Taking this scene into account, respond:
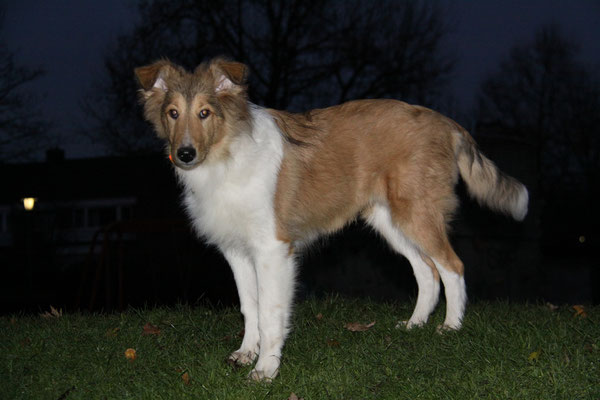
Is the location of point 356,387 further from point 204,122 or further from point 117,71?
point 117,71

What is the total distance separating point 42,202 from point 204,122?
24.4 meters

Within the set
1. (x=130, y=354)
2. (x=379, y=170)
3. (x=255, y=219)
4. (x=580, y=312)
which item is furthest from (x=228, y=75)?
(x=580, y=312)

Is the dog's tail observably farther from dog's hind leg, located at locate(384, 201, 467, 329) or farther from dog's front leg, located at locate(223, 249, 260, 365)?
dog's front leg, located at locate(223, 249, 260, 365)

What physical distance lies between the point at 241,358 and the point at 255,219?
3.66ft

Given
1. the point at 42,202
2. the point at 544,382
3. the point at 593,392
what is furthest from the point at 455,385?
the point at 42,202

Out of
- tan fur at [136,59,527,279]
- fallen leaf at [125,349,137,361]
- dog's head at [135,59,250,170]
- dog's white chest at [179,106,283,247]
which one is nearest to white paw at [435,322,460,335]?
tan fur at [136,59,527,279]

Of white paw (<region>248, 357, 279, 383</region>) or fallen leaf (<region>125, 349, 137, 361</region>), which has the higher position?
white paw (<region>248, 357, 279, 383</region>)

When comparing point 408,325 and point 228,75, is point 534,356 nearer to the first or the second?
point 408,325

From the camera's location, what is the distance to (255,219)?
183 inches

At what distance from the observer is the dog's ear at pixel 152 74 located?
478cm

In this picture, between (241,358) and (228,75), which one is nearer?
(228,75)

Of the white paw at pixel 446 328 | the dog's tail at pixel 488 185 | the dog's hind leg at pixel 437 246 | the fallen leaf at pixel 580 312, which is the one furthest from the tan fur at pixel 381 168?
the fallen leaf at pixel 580 312

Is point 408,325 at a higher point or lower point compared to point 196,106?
lower

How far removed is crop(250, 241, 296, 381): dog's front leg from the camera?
14.8 ft
